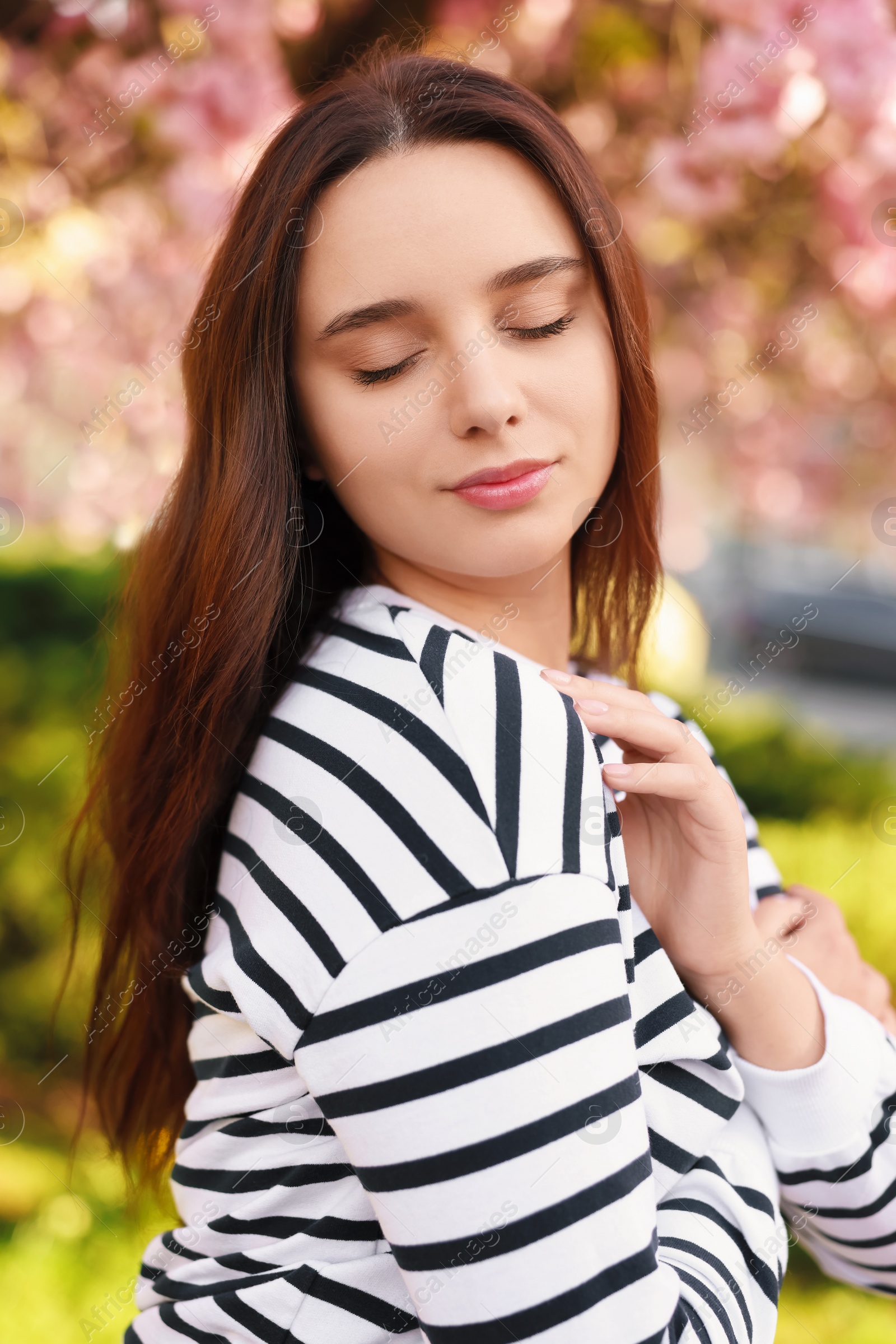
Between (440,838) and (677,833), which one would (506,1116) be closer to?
(440,838)

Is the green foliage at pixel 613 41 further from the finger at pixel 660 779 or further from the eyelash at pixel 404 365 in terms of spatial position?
the finger at pixel 660 779

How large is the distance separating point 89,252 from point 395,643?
2.66 meters

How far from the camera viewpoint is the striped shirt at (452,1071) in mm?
766

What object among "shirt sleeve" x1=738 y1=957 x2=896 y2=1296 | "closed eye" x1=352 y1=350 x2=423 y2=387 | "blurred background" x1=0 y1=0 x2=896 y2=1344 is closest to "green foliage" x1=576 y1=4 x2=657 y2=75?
"blurred background" x1=0 y1=0 x2=896 y2=1344

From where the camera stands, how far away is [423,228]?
972 millimetres

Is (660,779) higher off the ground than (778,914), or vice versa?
(660,779)

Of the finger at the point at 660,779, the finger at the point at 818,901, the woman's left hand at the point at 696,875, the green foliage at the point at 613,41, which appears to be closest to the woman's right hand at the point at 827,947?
the finger at the point at 818,901

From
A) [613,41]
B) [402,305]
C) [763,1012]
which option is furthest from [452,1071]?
[613,41]

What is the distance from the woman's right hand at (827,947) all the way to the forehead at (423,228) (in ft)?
2.88

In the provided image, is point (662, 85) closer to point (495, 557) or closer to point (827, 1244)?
point (495, 557)

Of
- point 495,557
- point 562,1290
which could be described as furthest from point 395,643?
point 562,1290

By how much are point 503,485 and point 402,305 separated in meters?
0.21

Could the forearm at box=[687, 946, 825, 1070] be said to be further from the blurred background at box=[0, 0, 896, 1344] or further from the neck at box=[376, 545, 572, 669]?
the blurred background at box=[0, 0, 896, 1344]

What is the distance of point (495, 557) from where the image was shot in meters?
1.08
